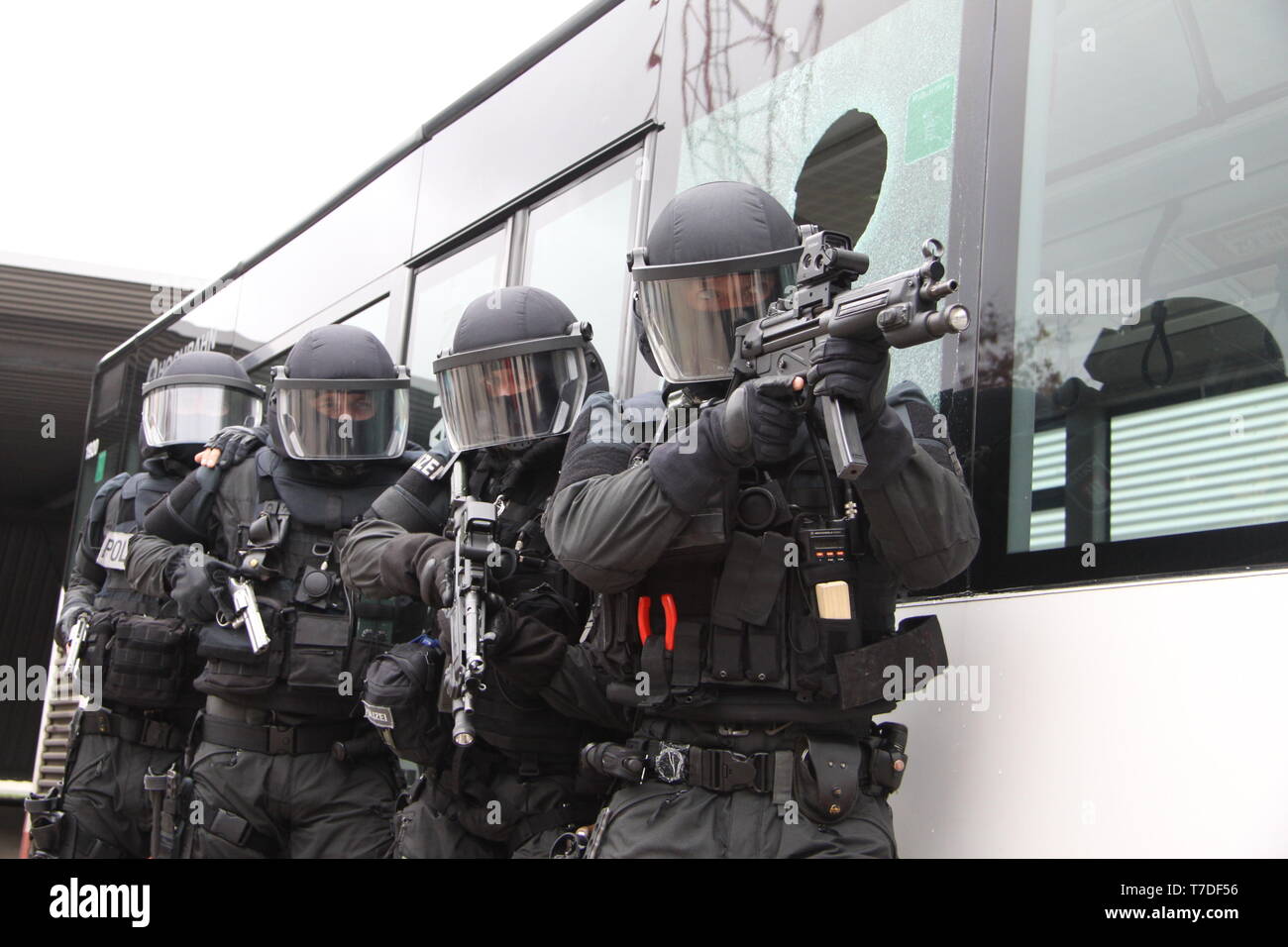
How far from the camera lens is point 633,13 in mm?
3535

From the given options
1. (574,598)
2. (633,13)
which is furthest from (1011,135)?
(633,13)

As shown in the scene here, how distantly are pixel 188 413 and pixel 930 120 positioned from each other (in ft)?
12.6

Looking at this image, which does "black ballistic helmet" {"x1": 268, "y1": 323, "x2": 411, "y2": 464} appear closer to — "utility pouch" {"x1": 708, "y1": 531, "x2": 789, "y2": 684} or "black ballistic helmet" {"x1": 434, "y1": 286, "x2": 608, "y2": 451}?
"black ballistic helmet" {"x1": 434, "y1": 286, "x2": 608, "y2": 451}

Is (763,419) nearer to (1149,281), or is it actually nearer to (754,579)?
(754,579)

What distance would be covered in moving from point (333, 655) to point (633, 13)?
6.73ft

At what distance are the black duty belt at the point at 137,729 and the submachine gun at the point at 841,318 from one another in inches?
138

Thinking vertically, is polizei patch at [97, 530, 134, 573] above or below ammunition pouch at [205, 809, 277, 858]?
above

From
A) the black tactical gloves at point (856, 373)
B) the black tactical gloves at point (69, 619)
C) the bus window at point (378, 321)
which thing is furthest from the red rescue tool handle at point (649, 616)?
the black tactical gloves at point (69, 619)

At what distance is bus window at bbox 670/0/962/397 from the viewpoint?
7.93ft

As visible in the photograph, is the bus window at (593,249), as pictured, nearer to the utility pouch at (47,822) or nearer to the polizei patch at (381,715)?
the polizei patch at (381,715)

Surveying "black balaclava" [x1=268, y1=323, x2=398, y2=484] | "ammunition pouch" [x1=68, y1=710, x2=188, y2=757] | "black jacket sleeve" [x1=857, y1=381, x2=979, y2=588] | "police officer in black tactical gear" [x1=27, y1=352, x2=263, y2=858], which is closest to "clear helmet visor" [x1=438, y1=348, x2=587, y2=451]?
"black balaclava" [x1=268, y1=323, x2=398, y2=484]

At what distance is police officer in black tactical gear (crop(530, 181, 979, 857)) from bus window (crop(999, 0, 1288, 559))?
21 centimetres

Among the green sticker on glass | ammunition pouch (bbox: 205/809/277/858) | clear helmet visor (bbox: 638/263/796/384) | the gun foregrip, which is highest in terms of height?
the green sticker on glass

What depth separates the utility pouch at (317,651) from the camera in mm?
3689
